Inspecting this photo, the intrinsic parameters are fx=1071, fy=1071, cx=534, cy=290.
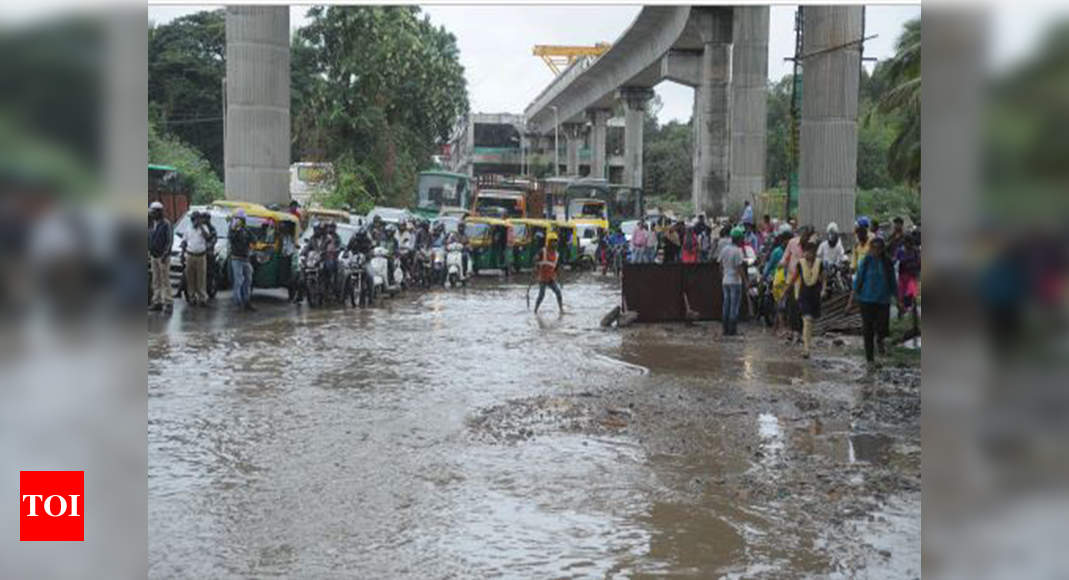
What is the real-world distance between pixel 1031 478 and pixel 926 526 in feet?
0.76

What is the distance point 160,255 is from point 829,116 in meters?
12.1

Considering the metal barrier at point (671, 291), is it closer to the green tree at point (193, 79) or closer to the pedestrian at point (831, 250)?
the pedestrian at point (831, 250)

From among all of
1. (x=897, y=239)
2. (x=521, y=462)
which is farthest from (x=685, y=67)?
(x=521, y=462)

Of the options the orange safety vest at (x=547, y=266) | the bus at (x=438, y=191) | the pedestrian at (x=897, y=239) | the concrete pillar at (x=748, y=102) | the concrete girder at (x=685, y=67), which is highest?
the concrete girder at (x=685, y=67)

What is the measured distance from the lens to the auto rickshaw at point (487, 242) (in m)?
28.4

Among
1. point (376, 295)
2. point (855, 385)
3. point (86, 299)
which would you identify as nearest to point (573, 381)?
point (855, 385)

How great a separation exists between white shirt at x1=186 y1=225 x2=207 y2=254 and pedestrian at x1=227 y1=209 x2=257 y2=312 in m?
0.42

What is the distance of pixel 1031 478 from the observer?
1642mm

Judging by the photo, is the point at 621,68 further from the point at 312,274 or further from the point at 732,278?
the point at 732,278

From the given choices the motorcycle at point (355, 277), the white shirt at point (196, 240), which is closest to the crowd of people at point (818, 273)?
the motorcycle at point (355, 277)

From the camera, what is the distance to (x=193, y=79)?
44.3 meters

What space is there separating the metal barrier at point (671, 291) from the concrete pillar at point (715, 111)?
19.2 meters

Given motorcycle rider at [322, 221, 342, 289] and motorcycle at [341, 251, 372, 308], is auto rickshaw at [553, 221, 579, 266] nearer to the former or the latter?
motorcycle at [341, 251, 372, 308]

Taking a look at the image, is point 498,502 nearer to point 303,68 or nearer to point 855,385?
point 855,385
